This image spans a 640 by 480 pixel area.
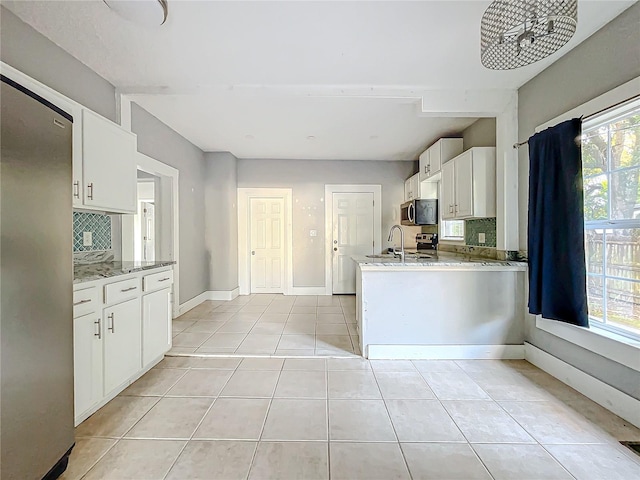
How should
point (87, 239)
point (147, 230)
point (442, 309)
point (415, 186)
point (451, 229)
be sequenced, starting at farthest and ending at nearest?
point (147, 230) < point (415, 186) < point (451, 229) < point (442, 309) < point (87, 239)

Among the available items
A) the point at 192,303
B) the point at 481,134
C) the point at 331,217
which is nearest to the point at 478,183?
the point at 481,134

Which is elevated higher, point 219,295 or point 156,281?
point 156,281

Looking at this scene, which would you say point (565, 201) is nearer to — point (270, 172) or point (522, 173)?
point (522, 173)

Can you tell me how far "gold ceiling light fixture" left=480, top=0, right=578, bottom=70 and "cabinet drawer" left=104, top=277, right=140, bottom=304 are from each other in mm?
2579

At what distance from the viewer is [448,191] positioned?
3797 millimetres

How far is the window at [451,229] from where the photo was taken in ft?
14.4

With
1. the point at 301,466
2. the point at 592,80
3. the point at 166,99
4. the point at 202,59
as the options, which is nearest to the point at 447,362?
the point at 301,466

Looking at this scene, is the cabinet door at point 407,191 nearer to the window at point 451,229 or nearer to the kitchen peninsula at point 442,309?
the window at point 451,229

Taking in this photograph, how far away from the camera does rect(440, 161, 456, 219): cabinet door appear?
3.68 metres

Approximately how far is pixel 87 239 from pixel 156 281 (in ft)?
2.07

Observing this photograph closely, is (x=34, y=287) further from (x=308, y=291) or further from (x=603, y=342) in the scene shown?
(x=308, y=291)

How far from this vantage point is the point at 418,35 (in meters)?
2.08

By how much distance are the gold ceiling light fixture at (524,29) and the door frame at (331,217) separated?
4019mm

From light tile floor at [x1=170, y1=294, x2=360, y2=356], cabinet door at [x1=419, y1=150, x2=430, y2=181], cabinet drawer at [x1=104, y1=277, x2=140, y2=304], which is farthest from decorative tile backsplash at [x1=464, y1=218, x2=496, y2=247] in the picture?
cabinet drawer at [x1=104, y1=277, x2=140, y2=304]
